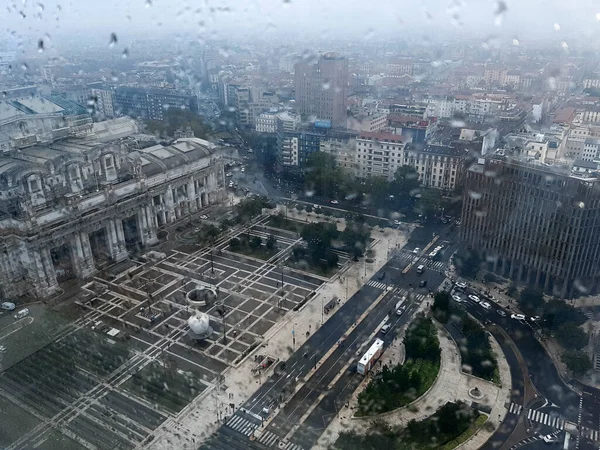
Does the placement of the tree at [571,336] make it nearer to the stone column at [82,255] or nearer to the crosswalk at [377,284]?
the crosswalk at [377,284]

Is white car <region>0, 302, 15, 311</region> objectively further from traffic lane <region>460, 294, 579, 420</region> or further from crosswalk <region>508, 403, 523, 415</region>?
crosswalk <region>508, 403, 523, 415</region>

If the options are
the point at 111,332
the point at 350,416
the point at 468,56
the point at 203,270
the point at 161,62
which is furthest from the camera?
the point at 161,62

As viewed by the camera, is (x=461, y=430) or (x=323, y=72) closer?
(x=461, y=430)

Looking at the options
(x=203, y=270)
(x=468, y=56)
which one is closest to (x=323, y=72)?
(x=468, y=56)

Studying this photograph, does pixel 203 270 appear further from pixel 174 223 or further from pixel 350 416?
pixel 350 416

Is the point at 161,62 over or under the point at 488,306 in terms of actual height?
over

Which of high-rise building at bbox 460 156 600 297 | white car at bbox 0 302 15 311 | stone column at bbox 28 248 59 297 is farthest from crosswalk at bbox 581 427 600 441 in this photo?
white car at bbox 0 302 15 311

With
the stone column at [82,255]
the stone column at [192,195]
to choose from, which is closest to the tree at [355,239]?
the stone column at [192,195]
